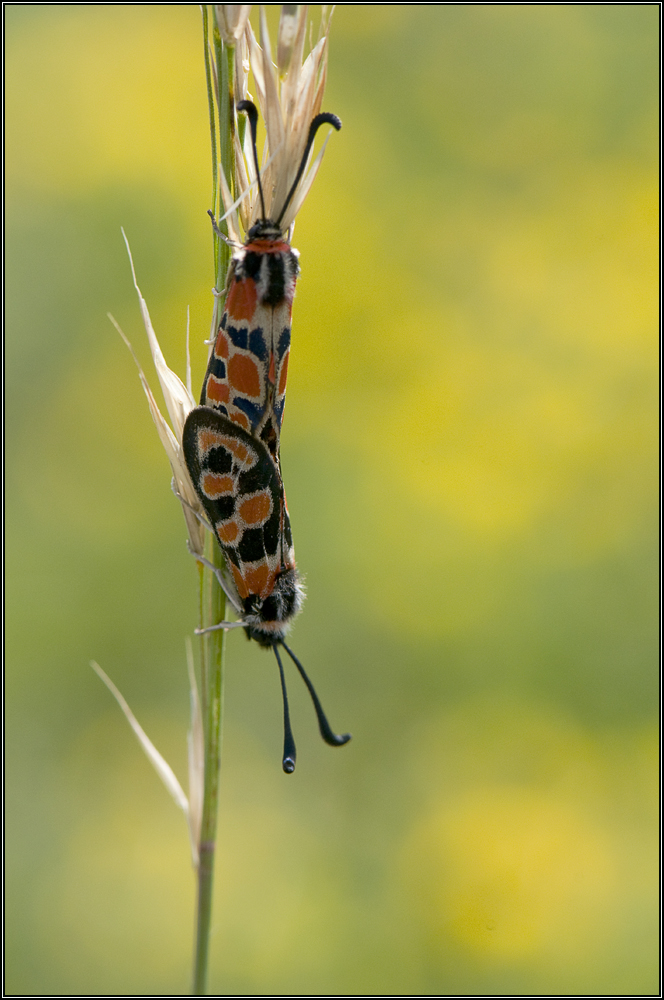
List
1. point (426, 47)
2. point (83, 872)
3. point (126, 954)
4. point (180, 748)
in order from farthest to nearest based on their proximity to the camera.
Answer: point (426, 47), point (180, 748), point (83, 872), point (126, 954)

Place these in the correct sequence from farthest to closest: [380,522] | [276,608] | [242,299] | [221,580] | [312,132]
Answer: [380,522] → [276,608] → [221,580] → [242,299] → [312,132]

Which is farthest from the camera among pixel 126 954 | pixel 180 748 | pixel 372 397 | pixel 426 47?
pixel 426 47

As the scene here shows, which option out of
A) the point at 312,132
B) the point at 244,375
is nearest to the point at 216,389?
the point at 244,375

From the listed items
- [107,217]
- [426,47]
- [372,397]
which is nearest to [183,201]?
[107,217]

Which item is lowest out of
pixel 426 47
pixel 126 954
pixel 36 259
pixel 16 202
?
pixel 126 954

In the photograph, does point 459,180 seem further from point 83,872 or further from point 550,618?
point 83,872

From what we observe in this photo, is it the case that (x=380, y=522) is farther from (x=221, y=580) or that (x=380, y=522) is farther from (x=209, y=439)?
(x=209, y=439)
